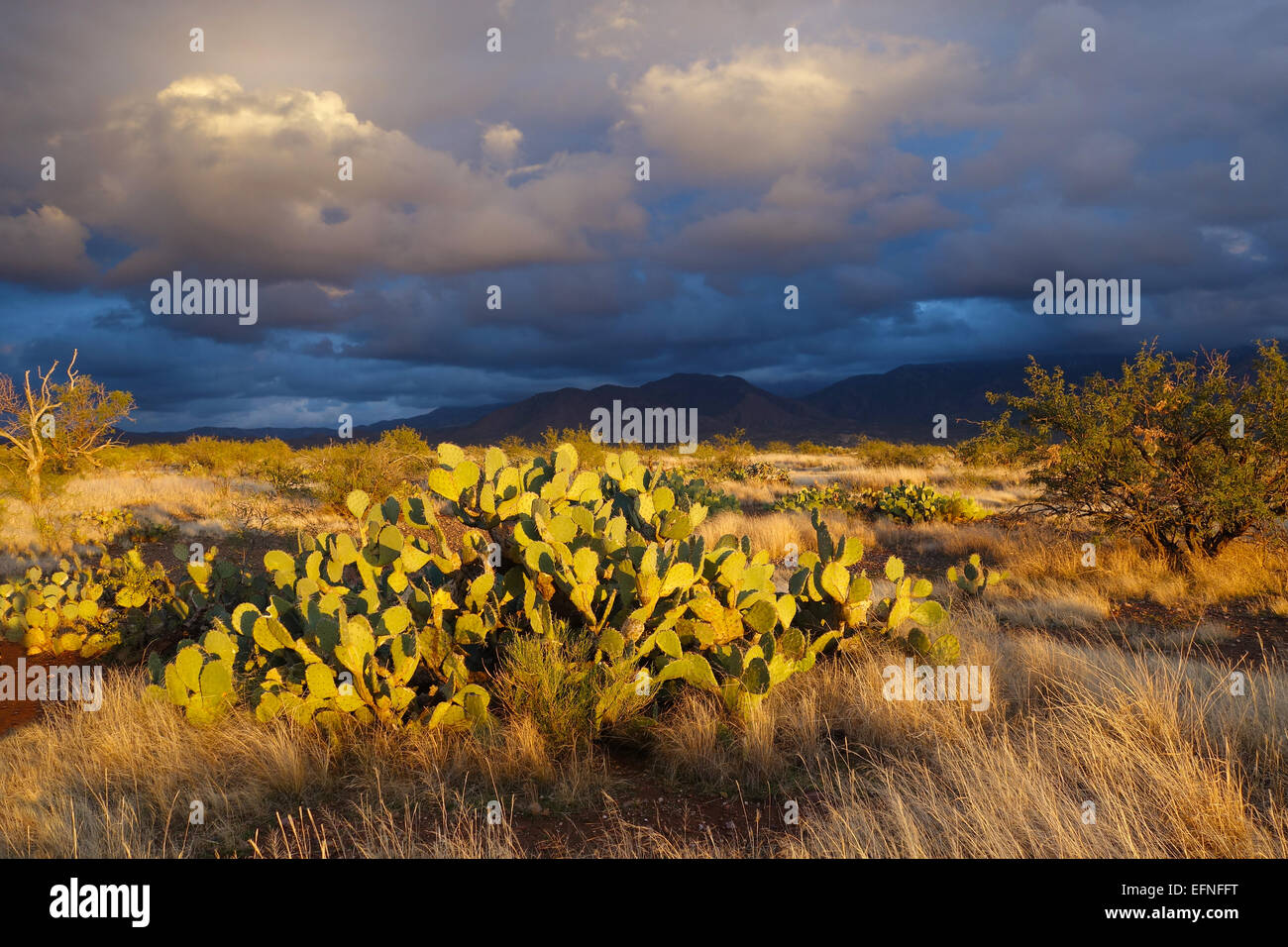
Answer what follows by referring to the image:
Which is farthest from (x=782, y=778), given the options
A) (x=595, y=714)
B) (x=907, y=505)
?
(x=907, y=505)

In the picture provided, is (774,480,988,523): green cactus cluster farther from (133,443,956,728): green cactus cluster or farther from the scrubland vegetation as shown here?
(133,443,956,728): green cactus cluster

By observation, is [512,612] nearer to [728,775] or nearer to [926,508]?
[728,775]

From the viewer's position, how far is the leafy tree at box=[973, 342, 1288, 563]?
9070mm

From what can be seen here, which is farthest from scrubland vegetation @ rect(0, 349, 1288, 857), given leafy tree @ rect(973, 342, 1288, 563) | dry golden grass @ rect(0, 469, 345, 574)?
dry golden grass @ rect(0, 469, 345, 574)

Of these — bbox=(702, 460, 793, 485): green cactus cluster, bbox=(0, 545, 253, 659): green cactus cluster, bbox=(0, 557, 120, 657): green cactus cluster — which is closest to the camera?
bbox=(0, 545, 253, 659): green cactus cluster

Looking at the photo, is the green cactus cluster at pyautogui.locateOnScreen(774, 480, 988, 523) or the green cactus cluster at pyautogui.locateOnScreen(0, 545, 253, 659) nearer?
the green cactus cluster at pyautogui.locateOnScreen(0, 545, 253, 659)

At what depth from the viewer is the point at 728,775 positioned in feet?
12.3

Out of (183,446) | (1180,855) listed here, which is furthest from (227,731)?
(183,446)

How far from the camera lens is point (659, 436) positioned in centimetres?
1117

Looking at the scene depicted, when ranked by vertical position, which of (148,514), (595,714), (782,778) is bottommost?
(782,778)

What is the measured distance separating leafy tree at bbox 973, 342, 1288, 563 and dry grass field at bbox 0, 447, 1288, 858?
4.24 metres

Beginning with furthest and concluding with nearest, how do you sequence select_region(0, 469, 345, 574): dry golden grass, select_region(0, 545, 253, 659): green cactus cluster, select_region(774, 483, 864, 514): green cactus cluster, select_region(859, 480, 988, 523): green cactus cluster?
select_region(774, 483, 864, 514): green cactus cluster
select_region(859, 480, 988, 523): green cactus cluster
select_region(0, 469, 345, 574): dry golden grass
select_region(0, 545, 253, 659): green cactus cluster

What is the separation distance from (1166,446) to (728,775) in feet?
30.2

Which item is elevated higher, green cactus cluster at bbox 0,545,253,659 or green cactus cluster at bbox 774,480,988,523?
green cactus cluster at bbox 774,480,988,523
